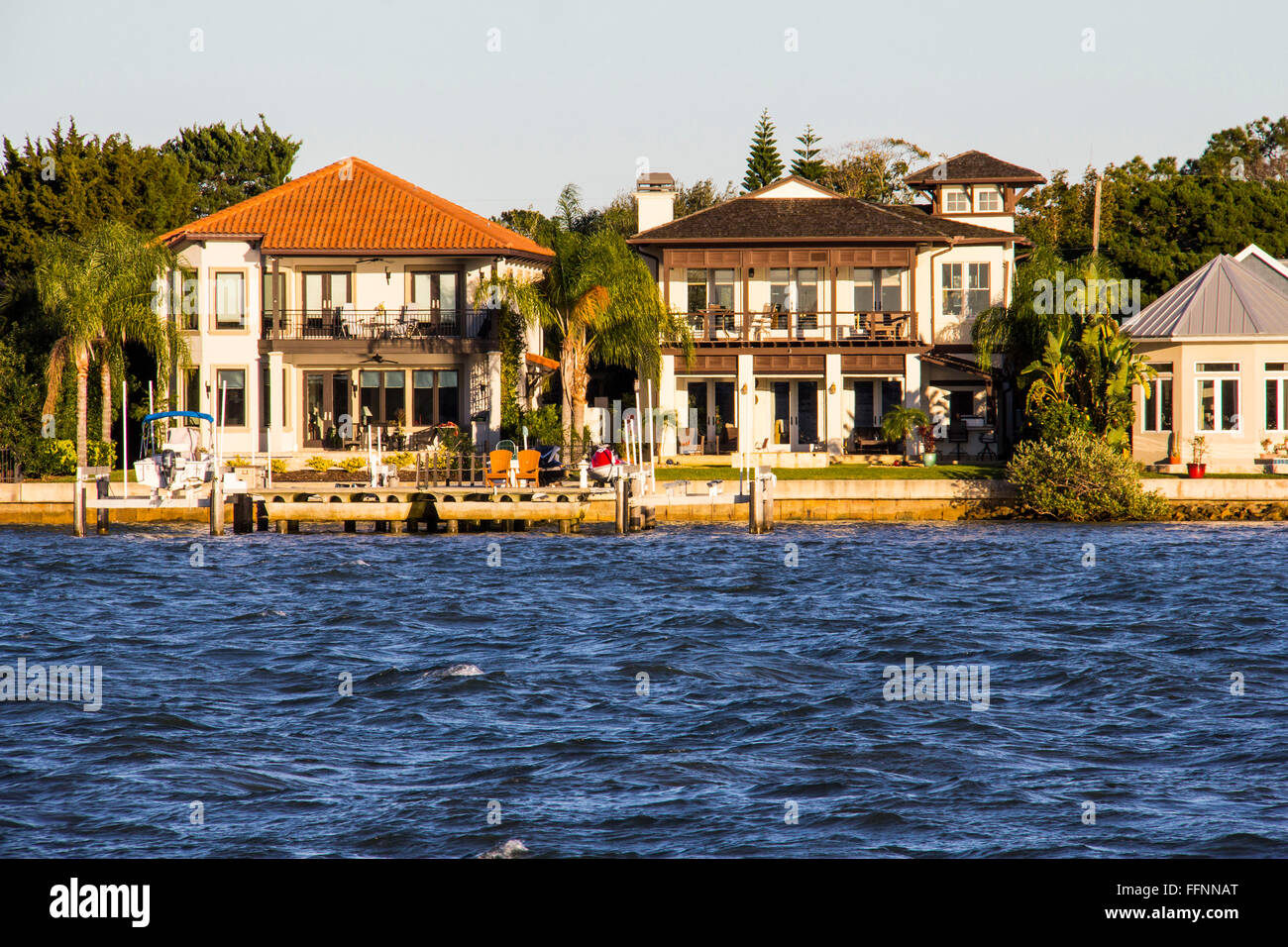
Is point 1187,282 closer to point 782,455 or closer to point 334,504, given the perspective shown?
point 782,455

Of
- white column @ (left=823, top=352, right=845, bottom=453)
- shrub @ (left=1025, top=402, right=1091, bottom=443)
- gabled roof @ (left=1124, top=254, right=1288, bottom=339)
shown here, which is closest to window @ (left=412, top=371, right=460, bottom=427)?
white column @ (left=823, top=352, right=845, bottom=453)

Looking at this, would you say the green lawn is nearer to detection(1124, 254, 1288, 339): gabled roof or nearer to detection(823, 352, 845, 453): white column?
detection(823, 352, 845, 453): white column

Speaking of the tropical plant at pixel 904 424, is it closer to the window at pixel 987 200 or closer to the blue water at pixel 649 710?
the window at pixel 987 200

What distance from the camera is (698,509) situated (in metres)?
36.8

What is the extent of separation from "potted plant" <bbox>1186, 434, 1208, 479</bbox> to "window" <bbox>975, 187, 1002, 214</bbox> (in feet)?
41.8

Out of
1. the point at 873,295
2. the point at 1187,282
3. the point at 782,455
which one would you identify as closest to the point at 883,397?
the point at 873,295

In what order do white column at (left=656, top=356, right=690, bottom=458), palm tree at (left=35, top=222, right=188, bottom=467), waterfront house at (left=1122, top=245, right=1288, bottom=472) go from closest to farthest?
waterfront house at (left=1122, top=245, right=1288, bottom=472), palm tree at (left=35, top=222, right=188, bottom=467), white column at (left=656, top=356, right=690, bottom=458)

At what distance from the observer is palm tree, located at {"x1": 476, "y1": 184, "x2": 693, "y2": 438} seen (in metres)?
38.4

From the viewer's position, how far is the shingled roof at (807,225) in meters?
41.6

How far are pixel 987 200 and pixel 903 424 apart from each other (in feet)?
36.7

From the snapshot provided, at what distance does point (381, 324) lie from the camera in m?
41.2

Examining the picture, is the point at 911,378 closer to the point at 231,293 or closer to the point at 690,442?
the point at 690,442

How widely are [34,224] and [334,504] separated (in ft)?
86.0

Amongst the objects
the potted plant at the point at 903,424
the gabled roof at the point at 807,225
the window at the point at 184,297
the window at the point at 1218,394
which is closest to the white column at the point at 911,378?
the potted plant at the point at 903,424
